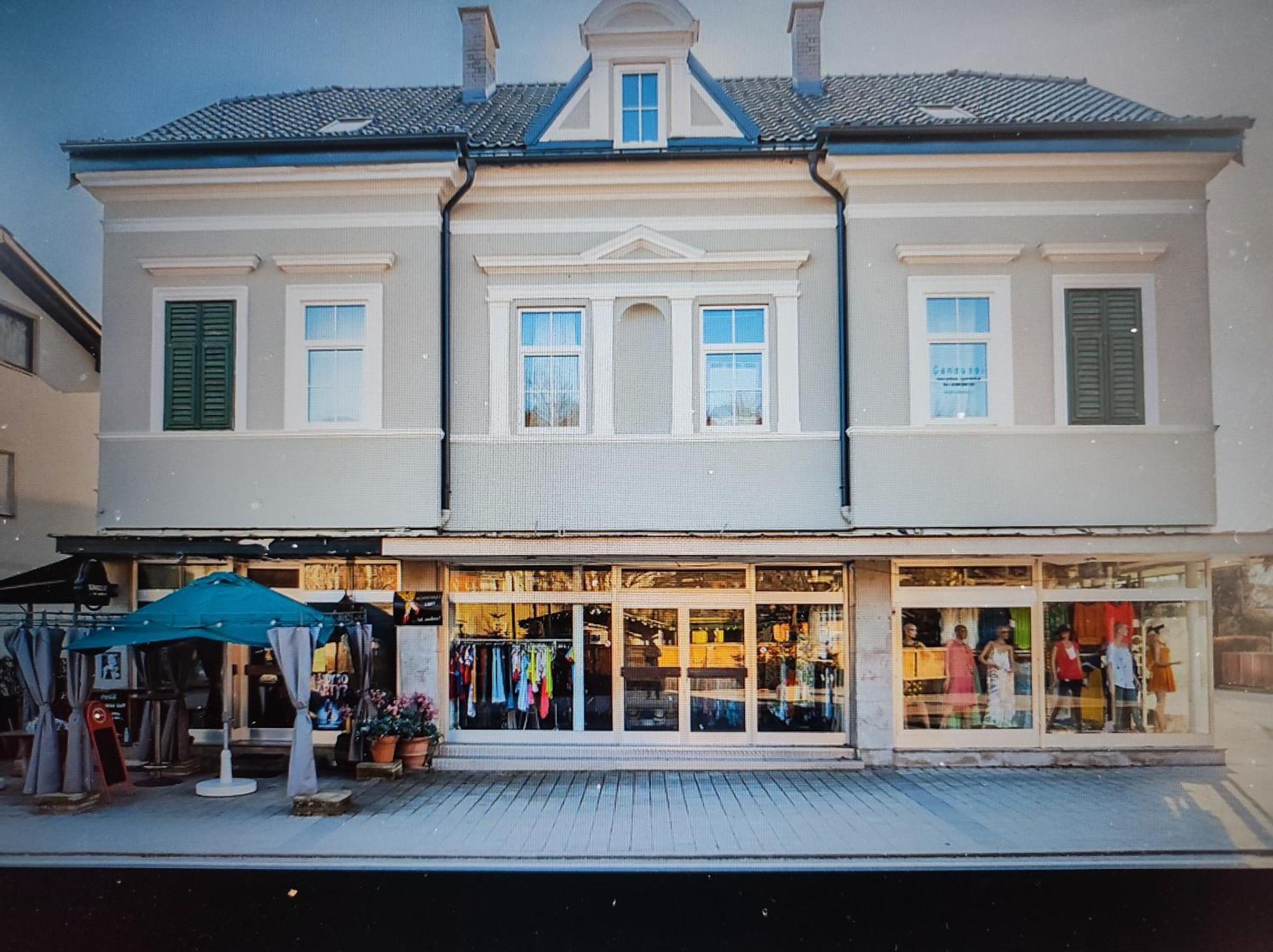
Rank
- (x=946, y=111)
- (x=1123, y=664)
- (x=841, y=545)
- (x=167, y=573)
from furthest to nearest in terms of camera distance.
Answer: (x=946, y=111)
(x=167, y=573)
(x=1123, y=664)
(x=841, y=545)

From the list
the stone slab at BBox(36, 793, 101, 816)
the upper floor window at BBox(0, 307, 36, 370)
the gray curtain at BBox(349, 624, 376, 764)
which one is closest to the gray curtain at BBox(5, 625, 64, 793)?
the stone slab at BBox(36, 793, 101, 816)

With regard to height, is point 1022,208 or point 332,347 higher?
point 1022,208

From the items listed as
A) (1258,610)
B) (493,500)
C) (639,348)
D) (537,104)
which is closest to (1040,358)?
(639,348)

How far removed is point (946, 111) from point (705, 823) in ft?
32.9

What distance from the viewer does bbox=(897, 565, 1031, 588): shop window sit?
13.0 m

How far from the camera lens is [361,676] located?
12.1 m

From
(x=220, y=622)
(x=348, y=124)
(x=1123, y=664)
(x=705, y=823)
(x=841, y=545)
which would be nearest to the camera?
(x=705, y=823)

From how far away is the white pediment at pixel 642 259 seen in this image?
1291cm

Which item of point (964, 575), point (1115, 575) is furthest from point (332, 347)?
point (1115, 575)

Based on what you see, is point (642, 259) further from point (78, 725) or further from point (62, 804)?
point (62, 804)

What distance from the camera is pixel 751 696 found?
13133 millimetres

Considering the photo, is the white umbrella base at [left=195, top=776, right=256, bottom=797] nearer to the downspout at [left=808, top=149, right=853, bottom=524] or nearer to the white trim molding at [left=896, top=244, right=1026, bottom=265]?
the downspout at [left=808, top=149, right=853, bottom=524]

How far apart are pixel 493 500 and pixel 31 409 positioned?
958 cm

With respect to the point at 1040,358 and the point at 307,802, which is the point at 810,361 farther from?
the point at 307,802
